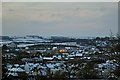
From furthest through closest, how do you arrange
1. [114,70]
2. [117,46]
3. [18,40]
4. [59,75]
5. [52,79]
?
[18,40] < [59,75] < [52,79] < [114,70] < [117,46]

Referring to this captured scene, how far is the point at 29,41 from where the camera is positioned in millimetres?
21828

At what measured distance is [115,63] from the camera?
590cm

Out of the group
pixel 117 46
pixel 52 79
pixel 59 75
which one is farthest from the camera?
pixel 59 75

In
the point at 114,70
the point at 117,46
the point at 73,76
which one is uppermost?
the point at 117,46

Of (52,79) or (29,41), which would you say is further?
(29,41)

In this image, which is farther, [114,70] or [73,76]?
[73,76]

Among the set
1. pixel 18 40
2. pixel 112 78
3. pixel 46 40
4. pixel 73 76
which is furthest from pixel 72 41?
pixel 112 78

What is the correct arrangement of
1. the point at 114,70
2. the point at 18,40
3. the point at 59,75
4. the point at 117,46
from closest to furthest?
the point at 117,46 < the point at 114,70 < the point at 59,75 < the point at 18,40

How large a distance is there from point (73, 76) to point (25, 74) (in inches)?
63.2

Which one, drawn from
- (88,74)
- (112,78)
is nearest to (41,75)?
(88,74)

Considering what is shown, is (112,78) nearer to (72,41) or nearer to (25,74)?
(25,74)

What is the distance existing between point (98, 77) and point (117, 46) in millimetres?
3578

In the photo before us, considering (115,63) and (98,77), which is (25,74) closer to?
(98,77)

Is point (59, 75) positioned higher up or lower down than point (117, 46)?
lower down
